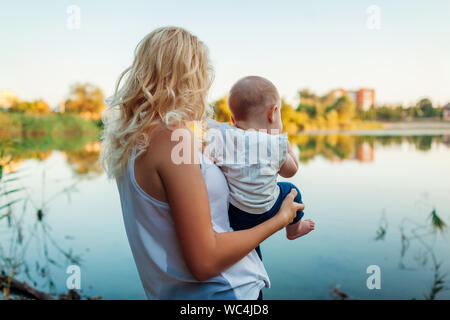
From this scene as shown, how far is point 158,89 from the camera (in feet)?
3.07

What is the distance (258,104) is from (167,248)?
67cm

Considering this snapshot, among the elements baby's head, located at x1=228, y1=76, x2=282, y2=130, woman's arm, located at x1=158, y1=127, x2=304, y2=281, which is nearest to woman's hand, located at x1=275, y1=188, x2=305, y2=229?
woman's arm, located at x1=158, y1=127, x2=304, y2=281

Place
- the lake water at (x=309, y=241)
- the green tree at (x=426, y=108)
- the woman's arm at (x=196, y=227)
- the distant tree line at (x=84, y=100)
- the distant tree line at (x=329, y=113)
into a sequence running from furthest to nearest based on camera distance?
the distant tree line at (x=84, y=100)
the distant tree line at (x=329, y=113)
the green tree at (x=426, y=108)
the lake water at (x=309, y=241)
the woman's arm at (x=196, y=227)

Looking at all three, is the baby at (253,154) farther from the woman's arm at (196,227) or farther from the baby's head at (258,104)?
the woman's arm at (196,227)

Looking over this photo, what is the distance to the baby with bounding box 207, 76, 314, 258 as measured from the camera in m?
1.10

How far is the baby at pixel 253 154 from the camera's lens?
1.10 m

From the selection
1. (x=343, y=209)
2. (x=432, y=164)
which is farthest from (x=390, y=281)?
(x=432, y=164)

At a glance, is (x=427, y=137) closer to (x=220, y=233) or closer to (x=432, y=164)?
(x=432, y=164)

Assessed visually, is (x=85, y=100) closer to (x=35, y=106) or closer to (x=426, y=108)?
(x=35, y=106)

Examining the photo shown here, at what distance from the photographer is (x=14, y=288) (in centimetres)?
311

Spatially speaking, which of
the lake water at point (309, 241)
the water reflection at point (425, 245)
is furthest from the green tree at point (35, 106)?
the water reflection at point (425, 245)

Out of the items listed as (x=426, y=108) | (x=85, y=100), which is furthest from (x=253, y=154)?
(x=85, y=100)

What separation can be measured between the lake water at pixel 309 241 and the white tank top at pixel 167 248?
228 cm

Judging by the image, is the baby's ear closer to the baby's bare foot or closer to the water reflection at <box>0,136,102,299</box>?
the baby's bare foot
